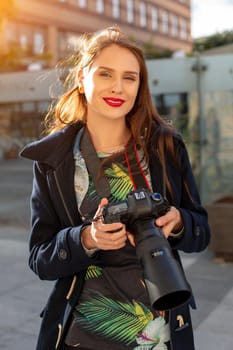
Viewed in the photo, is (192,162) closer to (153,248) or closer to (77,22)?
(153,248)

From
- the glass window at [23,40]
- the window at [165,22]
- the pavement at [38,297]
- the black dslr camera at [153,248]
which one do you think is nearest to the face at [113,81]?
the black dslr camera at [153,248]

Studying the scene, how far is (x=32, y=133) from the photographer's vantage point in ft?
34.6

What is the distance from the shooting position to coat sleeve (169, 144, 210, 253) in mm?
1772

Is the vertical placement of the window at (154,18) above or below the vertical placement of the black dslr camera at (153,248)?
above

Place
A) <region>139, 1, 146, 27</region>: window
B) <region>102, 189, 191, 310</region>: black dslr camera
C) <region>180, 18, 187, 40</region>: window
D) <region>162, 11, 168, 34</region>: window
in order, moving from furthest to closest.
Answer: <region>180, 18, 187, 40</region>: window → <region>162, 11, 168, 34</region>: window → <region>139, 1, 146, 27</region>: window → <region>102, 189, 191, 310</region>: black dslr camera

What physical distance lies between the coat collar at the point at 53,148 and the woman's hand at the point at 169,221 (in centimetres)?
42

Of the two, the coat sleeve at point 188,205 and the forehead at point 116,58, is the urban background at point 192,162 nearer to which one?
the forehead at point 116,58

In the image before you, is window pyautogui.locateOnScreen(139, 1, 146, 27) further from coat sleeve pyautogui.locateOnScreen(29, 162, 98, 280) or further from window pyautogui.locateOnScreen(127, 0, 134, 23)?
coat sleeve pyautogui.locateOnScreen(29, 162, 98, 280)

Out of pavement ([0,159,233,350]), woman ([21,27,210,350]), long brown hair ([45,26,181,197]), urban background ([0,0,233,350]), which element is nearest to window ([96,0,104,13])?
urban background ([0,0,233,350])

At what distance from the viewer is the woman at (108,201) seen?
68.2 inches

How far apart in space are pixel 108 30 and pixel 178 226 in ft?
2.30

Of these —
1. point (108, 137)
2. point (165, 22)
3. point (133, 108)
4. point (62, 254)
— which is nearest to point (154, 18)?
point (165, 22)

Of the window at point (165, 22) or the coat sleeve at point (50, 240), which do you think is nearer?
the coat sleeve at point (50, 240)

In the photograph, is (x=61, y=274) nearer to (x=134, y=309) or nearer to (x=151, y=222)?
(x=134, y=309)
